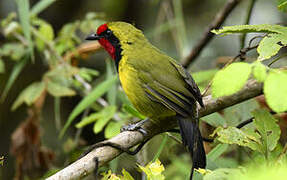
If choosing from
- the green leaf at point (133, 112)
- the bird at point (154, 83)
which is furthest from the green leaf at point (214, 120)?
the green leaf at point (133, 112)

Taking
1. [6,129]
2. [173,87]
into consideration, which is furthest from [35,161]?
[6,129]

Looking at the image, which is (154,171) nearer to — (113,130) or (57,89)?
(113,130)

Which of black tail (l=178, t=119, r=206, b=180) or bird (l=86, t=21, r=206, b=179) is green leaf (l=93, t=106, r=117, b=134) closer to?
bird (l=86, t=21, r=206, b=179)

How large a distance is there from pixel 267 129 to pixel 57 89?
71.8 inches

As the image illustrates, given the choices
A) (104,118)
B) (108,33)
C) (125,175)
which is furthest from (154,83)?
(125,175)

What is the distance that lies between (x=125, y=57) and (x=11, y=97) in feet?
9.77

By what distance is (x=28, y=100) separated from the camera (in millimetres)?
2953

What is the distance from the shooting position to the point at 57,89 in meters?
3.02

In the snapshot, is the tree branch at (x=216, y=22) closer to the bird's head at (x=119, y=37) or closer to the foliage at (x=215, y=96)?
the foliage at (x=215, y=96)

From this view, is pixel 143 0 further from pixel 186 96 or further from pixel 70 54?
pixel 186 96

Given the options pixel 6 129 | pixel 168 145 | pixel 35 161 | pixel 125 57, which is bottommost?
pixel 6 129

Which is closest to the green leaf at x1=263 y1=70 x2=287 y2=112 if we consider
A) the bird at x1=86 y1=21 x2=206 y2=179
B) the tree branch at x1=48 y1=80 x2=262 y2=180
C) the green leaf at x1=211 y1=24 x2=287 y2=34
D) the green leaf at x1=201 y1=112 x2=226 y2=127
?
the green leaf at x1=211 y1=24 x2=287 y2=34

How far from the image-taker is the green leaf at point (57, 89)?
2953mm

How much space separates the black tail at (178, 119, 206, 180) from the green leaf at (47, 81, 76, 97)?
113 centimetres
